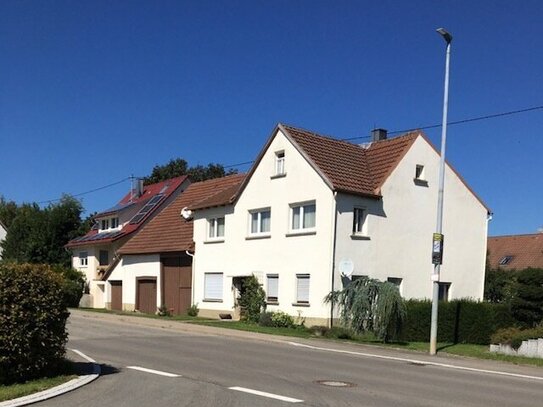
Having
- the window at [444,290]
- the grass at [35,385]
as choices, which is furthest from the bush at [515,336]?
the grass at [35,385]

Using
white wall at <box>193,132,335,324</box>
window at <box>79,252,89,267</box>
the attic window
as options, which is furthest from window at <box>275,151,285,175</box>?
the attic window

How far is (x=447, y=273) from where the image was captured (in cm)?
3006

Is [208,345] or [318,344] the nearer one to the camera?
[208,345]

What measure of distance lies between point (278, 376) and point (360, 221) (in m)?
15.8

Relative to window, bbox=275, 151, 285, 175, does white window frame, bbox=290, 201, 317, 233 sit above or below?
below

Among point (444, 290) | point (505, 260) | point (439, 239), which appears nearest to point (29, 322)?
point (439, 239)

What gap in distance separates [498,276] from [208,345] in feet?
105

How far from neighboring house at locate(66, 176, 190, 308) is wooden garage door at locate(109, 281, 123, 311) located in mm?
2365

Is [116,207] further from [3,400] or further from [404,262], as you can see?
[3,400]

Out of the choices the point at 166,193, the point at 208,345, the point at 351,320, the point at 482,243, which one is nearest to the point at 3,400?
the point at 208,345

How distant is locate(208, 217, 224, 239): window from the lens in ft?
108

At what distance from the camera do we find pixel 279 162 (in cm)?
2975

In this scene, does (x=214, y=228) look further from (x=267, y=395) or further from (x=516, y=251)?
(x=516, y=251)

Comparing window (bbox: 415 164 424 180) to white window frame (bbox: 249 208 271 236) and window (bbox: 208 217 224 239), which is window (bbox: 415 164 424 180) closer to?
white window frame (bbox: 249 208 271 236)
